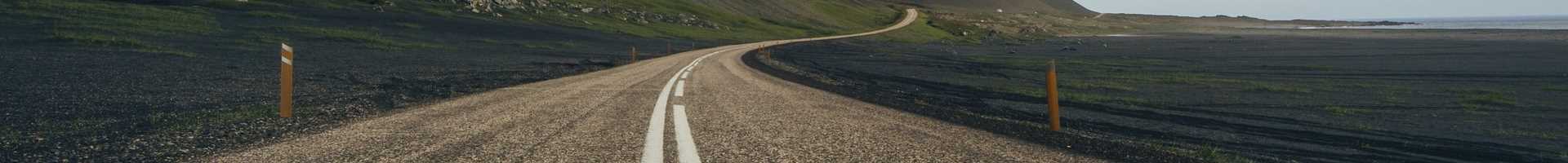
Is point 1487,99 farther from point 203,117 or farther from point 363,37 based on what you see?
point 363,37

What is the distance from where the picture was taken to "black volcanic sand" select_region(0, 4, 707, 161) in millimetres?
8594

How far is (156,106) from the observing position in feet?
41.1

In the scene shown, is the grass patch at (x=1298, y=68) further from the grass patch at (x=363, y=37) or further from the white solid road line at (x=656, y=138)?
the white solid road line at (x=656, y=138)

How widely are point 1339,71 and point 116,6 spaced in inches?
2202

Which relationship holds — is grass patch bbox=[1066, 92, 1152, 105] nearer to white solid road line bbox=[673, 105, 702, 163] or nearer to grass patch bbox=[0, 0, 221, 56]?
white solid road line bbox=[673, 105, 702, 163]

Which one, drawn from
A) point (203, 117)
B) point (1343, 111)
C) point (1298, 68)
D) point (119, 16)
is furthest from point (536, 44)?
point (203, 117)

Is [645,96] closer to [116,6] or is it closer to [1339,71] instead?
[1339,71]

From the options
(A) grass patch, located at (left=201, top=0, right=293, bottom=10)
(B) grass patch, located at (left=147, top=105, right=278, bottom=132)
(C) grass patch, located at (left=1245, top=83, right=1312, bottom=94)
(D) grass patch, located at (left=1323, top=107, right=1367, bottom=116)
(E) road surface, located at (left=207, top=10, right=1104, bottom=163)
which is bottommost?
(C) grass patch, located at (left=1245, top=83, right=1312, bottom=94)

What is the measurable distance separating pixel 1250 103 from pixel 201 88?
1804cm

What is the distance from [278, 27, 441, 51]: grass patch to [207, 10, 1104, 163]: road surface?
104 feet

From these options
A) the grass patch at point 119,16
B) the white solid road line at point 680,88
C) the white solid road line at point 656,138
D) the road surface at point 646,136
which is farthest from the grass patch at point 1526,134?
the grass patch at point 119,16

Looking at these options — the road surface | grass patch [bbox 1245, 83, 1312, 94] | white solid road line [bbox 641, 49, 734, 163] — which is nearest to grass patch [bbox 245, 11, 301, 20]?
grass patch [bbox 1245, 83, 1312, 94]

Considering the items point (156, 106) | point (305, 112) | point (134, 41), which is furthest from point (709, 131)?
point (134, 41)

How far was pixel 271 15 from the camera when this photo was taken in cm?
6141
